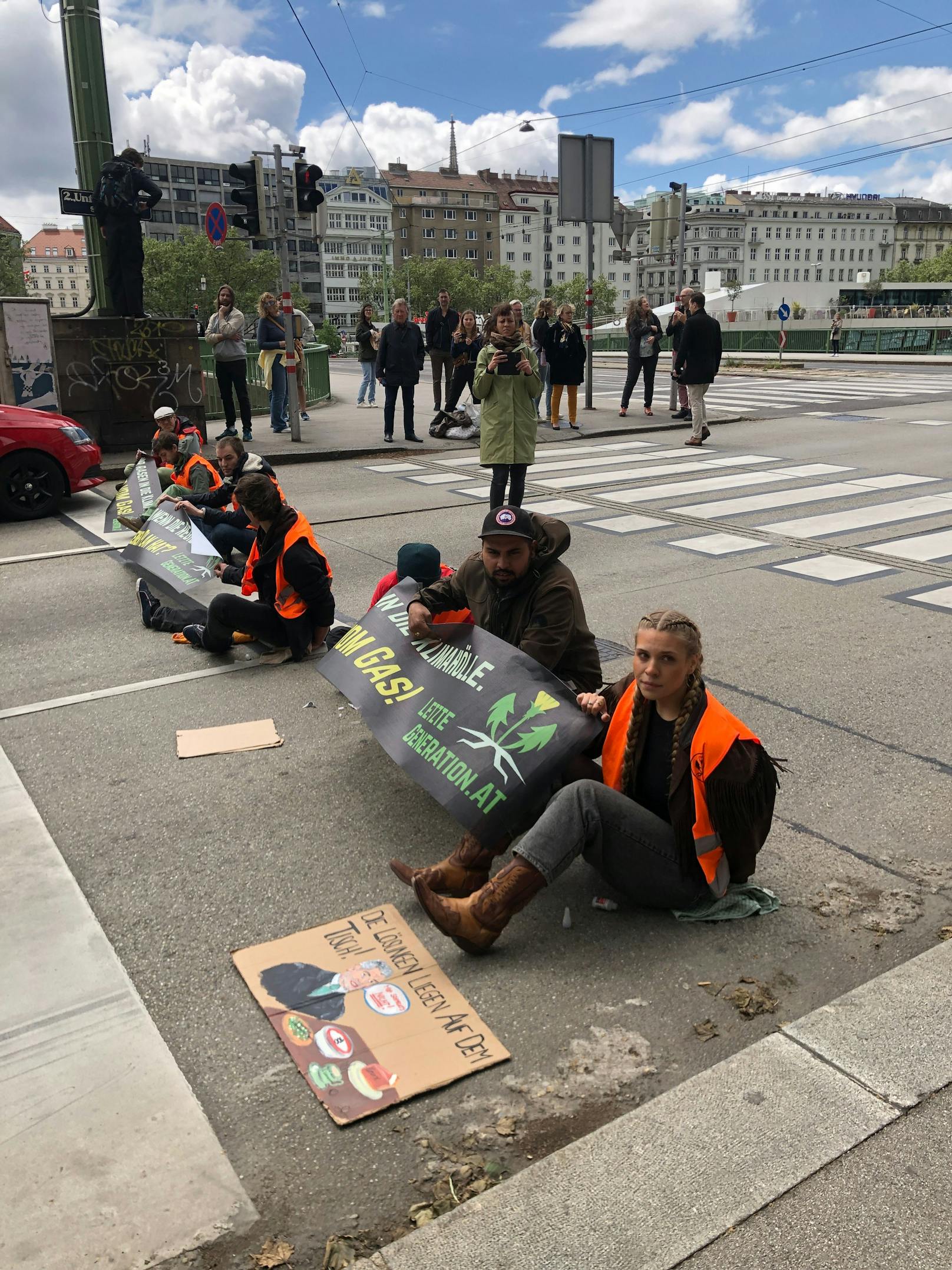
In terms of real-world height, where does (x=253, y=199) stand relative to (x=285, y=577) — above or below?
above

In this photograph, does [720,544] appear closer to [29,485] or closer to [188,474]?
[188,474]

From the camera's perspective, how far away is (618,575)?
8.40 m

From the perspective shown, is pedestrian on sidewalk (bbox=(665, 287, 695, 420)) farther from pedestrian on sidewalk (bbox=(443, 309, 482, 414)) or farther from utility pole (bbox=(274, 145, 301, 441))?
utility pole (bbox=(274, 145, 301, 441))

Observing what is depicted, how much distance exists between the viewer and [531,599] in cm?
442

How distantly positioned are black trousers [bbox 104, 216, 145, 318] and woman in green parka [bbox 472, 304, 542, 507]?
692cm

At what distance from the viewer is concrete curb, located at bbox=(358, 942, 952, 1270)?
91.5 inches

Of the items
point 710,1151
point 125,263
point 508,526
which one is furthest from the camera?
point 125,263

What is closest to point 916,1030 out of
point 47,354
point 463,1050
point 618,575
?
point 463,1050

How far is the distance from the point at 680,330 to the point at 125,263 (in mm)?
8383

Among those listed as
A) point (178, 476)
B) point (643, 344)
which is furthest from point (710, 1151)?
point (643, 344)

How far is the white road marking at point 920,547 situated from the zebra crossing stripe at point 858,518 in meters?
0.55

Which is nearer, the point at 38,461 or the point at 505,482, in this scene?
the point at 505,482

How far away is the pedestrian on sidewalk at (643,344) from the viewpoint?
59.2ft

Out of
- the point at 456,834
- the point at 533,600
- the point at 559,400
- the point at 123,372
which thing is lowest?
the point at 456,834
